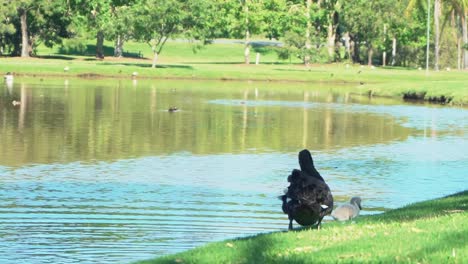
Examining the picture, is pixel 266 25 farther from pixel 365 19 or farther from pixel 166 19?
pixel 166 19

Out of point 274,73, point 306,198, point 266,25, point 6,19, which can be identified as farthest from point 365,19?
point 306,198

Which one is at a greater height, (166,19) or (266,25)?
(166,19)

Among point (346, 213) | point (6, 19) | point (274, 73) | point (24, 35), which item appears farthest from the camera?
point (24, 35)

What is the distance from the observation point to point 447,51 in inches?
3905

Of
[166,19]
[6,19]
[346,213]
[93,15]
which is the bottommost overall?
[346,213]

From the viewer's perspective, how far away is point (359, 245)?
37.5ft

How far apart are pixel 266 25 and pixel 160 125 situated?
53.1 m

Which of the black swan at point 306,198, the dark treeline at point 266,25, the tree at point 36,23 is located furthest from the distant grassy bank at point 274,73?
the black swan at point 306,198

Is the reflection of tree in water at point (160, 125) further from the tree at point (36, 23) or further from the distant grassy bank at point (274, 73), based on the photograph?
the tree at point (36, 23)

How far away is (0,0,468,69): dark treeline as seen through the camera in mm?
81625

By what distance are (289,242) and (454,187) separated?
1283 centimetres

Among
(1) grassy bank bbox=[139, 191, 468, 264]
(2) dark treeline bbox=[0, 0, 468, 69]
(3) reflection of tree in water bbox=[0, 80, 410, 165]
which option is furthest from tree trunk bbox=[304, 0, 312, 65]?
(1) grassy bank bbox=[139, 191, 468, 264]

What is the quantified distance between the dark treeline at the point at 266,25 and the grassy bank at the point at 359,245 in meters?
65.9

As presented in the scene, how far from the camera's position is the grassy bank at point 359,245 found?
10.6 m
